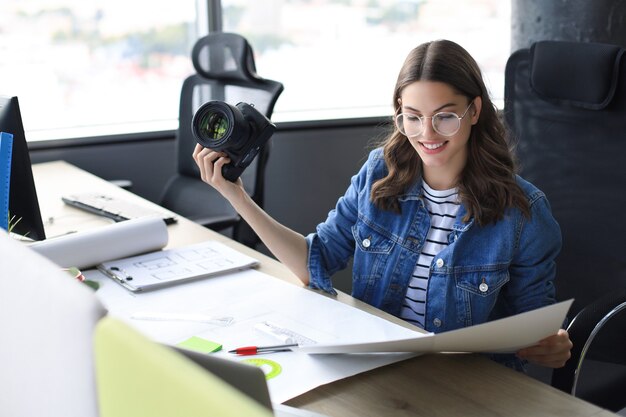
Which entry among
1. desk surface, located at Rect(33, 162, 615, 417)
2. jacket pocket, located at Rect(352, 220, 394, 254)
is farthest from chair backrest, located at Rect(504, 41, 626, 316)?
desk surface, located at Rect(33, 162, 615, 417)

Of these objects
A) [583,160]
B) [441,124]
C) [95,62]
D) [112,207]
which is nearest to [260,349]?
[441,124]

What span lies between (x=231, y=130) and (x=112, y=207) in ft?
2.73

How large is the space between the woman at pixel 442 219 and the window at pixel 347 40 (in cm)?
182

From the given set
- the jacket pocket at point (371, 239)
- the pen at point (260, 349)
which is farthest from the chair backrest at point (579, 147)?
the pen at point (260, 349)

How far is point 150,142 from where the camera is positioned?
3240 millimetres

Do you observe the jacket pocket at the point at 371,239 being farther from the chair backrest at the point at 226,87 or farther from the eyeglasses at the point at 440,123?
the chair backrest at the point at 226,87

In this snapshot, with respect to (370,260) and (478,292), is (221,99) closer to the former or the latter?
(370,260)

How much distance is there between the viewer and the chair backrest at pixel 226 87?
8.55ft

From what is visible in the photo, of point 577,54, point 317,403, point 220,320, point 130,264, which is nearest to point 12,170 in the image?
point 130,264

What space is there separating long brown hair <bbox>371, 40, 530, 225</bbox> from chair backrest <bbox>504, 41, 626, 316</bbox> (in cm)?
29

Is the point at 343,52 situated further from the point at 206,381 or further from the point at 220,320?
the point at 206,381

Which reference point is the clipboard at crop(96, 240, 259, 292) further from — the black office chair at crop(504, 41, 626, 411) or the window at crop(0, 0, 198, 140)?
the window at crop(0, 0, 198, 140)

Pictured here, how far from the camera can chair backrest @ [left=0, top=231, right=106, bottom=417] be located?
0.65m

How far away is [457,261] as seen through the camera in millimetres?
1606
